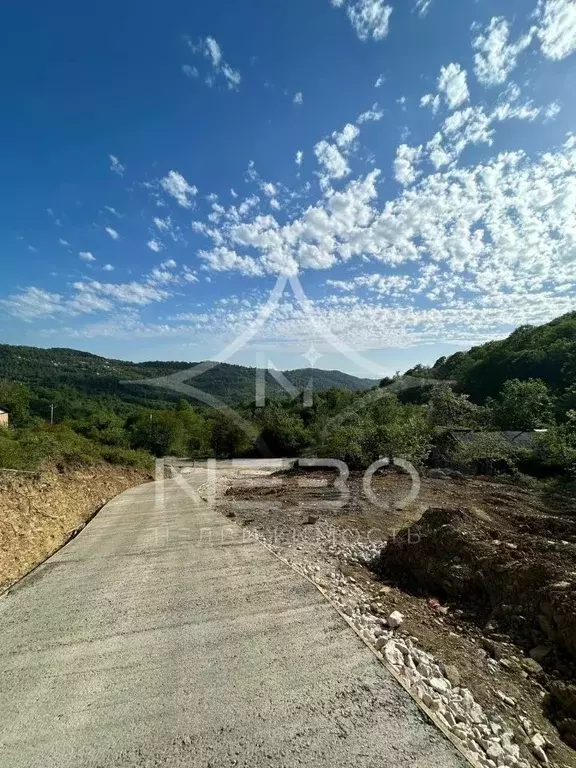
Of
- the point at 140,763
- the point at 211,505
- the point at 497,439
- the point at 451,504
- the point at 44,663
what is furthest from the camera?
the point at 497,439

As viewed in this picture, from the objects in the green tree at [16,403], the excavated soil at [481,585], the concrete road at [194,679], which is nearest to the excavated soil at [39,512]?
the concrete road at [194,679]

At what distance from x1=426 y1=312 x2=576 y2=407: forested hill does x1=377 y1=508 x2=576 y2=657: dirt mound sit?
32656mm

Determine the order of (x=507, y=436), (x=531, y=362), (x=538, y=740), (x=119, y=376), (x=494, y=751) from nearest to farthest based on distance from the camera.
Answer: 1. (x=494, y=751)
2. (x=538, y=740)
3. (x=507, y=436)
4. (x=531, y=362)
5. (x=119, y=376)

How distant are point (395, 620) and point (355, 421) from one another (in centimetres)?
1604

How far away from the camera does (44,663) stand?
3.20 meters

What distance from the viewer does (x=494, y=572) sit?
4430 millimetres

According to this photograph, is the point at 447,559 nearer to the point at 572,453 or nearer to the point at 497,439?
the point at 572,453

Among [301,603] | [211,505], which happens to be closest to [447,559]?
[301,603]

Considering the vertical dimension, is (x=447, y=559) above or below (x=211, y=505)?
above

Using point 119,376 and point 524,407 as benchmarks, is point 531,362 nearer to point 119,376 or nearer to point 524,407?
point 524,407

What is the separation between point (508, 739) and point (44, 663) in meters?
3.51

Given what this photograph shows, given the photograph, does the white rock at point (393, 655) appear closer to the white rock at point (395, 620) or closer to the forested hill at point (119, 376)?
the white rock at point (395, 620)

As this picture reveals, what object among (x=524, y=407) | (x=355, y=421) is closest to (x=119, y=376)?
(x=355, y=421)

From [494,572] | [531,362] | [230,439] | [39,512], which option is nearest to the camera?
[494,572]
